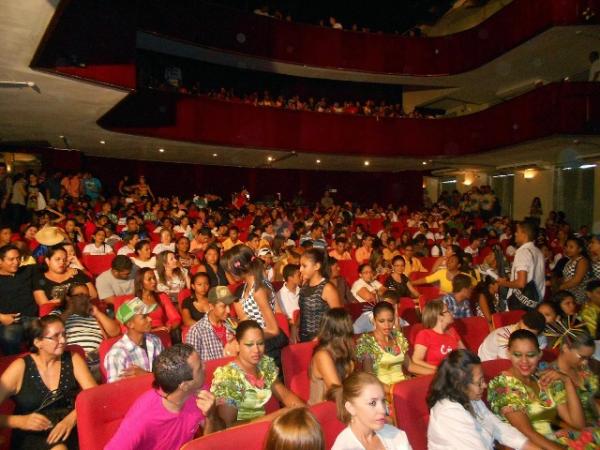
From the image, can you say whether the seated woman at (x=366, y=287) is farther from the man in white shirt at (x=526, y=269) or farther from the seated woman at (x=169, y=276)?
the seated woman at (x=169, y=276)

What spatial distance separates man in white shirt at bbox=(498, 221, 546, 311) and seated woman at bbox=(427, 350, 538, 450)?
2477mm

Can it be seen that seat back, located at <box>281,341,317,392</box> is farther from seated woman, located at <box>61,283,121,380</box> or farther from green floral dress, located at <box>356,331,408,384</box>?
seated woman, located at <box>61,283,121,380</box>

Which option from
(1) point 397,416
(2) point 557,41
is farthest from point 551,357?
(2) point 557,41

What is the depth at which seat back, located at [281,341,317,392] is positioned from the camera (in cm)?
337

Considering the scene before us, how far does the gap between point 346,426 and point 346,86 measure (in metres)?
17.2

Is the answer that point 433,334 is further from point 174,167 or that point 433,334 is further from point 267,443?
point 174,167

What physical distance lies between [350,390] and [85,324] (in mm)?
2512

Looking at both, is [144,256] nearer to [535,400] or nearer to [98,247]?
[98,247]

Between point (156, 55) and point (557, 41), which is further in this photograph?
point (156, 55)

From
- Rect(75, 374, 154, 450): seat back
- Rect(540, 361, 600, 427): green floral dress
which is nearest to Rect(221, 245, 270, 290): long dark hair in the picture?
Rect(75, 374, 154, 450): seat back

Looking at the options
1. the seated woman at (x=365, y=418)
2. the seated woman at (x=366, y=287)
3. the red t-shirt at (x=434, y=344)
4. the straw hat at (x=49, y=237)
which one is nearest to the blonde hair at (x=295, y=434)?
the seated woman at (x=365, y=418)

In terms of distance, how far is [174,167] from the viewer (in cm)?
1762

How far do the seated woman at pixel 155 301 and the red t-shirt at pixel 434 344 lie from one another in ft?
7.15

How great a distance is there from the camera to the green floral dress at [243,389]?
276 centimetres
